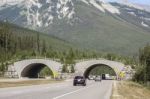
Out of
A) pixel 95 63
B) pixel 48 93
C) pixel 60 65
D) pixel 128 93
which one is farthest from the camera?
pixel 60 65

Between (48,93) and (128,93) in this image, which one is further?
(128,93)

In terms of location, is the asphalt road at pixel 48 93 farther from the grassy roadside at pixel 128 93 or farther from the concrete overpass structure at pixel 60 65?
the concrete overpass structure at pixel 60 65

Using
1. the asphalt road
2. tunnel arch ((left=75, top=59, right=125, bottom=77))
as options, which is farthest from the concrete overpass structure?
the asphalt road

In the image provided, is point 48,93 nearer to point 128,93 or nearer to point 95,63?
point 128,93

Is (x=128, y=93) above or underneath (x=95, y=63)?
underneath

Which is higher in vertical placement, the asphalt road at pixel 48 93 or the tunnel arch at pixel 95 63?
the tunnel arch at pixel 95 63

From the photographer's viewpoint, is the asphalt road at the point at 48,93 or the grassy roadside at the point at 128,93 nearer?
the asphalt road at the point at 48,93

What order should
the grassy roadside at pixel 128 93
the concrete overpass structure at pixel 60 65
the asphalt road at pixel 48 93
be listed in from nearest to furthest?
the asphalt road at pixel 48 93 < the grassy roadside at pixel 128 93 < the concrete overpass structure at pixel 60 65

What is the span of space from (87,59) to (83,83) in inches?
2722

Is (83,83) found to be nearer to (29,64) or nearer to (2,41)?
(29,64)

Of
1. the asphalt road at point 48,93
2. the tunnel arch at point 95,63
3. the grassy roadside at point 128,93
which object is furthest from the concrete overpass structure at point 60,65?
the asphalt road at point 48,93

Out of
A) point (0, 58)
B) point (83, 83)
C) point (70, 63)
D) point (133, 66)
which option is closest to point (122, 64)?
point (133, 66)

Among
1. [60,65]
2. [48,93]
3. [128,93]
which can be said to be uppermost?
[60,65]

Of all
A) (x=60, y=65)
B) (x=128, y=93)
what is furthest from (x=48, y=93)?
(x=60, y=65)
